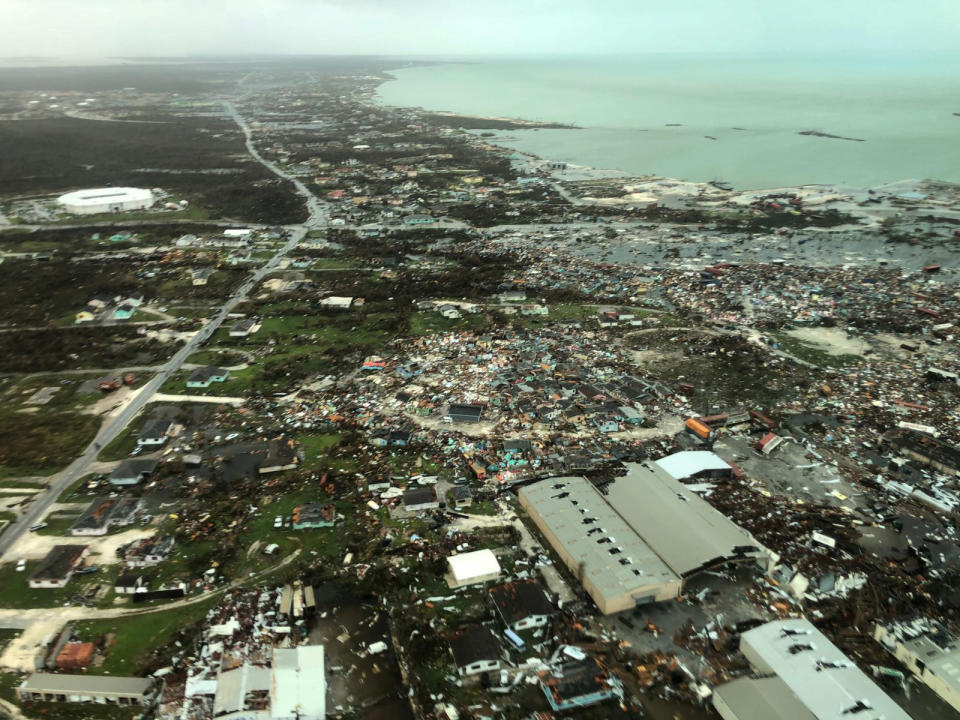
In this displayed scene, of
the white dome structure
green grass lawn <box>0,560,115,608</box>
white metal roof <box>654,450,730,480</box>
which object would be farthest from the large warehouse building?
the white dome structure

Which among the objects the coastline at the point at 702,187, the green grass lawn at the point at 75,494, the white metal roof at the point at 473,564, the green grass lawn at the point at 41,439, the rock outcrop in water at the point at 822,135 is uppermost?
the rock outcrop in water at the point at 822,135

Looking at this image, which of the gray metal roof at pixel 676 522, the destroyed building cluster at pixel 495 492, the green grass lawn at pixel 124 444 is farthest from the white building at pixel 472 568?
the green grass lawn at pixel 124 444

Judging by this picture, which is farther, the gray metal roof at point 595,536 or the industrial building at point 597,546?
the gray metal roof at point 595,536

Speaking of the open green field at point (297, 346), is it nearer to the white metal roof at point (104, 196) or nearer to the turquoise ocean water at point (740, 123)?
the white metal roof at point (104, 196)

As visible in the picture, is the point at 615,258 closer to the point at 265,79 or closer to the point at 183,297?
the point at 183,297

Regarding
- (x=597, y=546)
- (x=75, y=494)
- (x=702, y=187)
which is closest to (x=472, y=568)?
(x=597, y=546)

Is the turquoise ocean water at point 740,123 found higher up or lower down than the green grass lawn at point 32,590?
higher up

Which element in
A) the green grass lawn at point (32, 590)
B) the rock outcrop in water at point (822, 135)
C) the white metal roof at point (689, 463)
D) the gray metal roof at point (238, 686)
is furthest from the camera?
the rock outcrop in water at point (822, 135)
